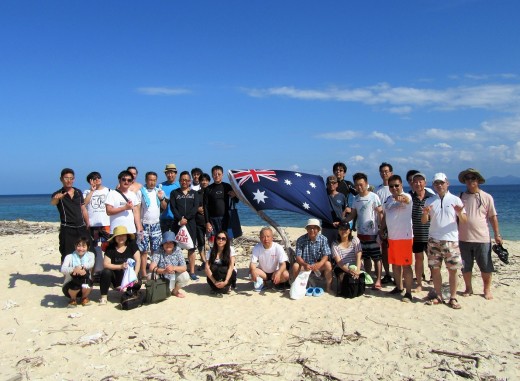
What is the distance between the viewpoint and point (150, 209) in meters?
7.64

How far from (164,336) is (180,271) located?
1.78 meters

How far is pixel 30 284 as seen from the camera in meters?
7.95

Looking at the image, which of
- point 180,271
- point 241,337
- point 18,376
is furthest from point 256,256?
point 18,376

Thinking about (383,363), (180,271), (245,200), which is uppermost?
(245,200)

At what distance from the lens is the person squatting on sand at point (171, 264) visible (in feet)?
22.6

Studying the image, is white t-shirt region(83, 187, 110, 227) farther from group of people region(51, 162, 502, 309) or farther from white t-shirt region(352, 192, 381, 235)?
white t-shirt region(352, 192, 381, 235)

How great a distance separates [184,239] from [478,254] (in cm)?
503

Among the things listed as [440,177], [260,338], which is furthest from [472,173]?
[260,338]

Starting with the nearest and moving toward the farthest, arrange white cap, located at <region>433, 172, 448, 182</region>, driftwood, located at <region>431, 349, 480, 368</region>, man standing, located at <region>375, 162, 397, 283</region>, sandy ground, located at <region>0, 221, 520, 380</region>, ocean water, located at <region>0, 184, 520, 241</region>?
sandy ground, located at <region>0, 221, 520, 380</region> < driftwood, located at <region>431, 349, 480, 368</region> < white cap, located at <region>433, 172, 448, 182</region> < man standing, located at <region>375, 162, 397, 283</region> < ocean water, located at <region>0, 184, 520, 241</region>

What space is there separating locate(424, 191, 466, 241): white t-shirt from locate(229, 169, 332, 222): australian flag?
1.94 metres

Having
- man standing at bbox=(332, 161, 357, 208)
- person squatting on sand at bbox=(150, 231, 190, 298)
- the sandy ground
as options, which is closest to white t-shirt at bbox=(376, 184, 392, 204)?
man standing at bbox=(332, 161, 357, 208)

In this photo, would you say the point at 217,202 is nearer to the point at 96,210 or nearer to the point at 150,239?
the point at 150,239

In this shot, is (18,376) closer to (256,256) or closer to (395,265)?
(256,256)

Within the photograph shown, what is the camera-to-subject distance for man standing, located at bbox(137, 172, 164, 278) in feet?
25.0
